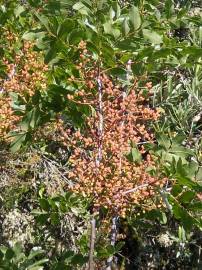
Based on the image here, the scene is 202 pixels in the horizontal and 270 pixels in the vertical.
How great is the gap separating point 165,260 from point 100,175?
10.5ft

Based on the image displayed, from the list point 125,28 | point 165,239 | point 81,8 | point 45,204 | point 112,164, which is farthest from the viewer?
point 165,239

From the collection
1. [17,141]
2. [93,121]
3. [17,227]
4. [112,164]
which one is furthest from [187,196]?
[17,227]

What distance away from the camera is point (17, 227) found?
406 centimetres

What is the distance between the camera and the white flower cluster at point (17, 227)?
4020mm

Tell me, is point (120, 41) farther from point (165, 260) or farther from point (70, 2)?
point (165, 260)

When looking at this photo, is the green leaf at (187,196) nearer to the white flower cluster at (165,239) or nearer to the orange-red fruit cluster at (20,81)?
the orange-red fruit cluster at (20,81)

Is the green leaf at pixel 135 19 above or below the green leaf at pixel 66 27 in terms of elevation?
above

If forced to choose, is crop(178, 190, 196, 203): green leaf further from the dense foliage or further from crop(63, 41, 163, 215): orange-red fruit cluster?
crop(63, 41, 163, 215): orange-red fruit cluster

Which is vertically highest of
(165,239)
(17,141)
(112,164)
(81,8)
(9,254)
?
(81,8)

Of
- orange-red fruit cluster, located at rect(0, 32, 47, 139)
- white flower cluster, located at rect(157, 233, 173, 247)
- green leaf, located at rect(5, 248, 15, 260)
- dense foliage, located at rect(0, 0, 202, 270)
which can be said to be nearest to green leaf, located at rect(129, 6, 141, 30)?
dense foliage, located at rect(0, 0, 202, 270)

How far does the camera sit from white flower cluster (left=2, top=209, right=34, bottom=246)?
402 centimetres

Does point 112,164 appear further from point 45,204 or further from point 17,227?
point 17,227

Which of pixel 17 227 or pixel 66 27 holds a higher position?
pixel 66 27

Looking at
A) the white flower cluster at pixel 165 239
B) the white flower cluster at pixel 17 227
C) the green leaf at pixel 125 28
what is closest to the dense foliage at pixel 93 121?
the green leaf at pixel 125 28
